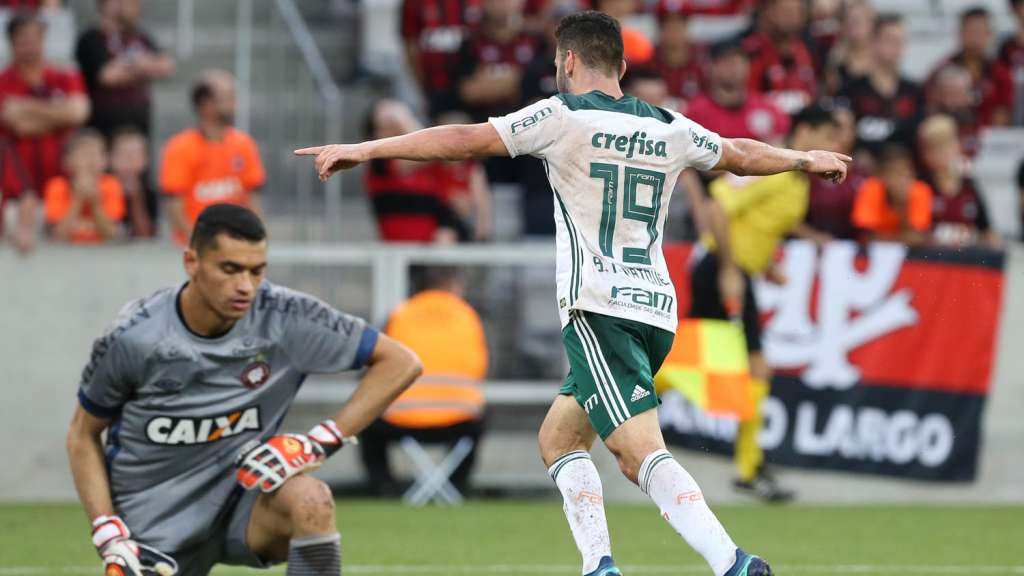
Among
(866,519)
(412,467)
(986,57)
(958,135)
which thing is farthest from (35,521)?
(986,57)

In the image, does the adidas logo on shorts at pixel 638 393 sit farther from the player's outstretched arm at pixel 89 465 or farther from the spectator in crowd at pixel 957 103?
the spectator in crowd at pixel 957 103

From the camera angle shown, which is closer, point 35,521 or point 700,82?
point 35,521

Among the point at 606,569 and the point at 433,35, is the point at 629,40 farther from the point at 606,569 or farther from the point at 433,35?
the point at 606,569

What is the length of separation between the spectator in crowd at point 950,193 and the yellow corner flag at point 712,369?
7.12 feet

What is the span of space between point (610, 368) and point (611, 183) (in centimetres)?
66

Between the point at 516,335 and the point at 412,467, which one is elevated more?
the point at 516,335

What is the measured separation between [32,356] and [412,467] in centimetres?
281

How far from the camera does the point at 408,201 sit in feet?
38.1

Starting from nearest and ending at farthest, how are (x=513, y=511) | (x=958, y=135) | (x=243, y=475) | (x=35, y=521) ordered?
(x=243, y=475) → (x=35, y=521) → (x=513, y=511) → (x=958, y=135)

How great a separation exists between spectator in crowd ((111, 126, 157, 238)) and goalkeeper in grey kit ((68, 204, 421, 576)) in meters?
6.28

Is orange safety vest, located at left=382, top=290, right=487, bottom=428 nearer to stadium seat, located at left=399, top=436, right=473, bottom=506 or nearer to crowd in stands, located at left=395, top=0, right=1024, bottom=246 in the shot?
stadium seat, located at left=399, top=436, right=473, bottom=506

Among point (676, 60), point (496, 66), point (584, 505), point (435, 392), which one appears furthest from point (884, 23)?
point (584, 505)

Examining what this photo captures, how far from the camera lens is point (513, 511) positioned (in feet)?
33.7

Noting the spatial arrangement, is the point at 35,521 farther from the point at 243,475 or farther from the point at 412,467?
the point at 243,475
